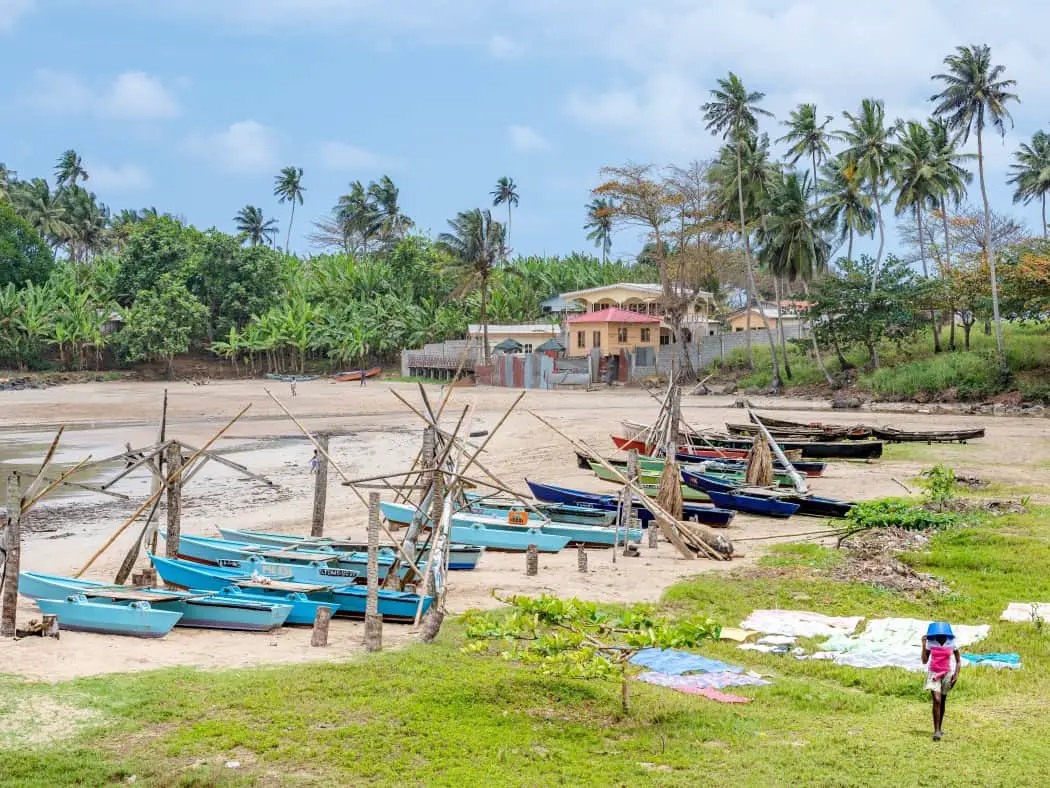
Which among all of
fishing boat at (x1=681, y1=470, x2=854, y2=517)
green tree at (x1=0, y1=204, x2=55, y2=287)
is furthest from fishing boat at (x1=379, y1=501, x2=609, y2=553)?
green tree at (x1=0, y1=204, x2=55, y2=287)

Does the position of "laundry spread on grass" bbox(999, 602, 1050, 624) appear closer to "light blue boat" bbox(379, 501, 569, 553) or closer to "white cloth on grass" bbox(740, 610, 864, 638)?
"white cloth on grass" bbox(740, 610, 864, 638)

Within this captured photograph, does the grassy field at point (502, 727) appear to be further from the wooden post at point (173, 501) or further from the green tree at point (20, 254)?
the green tree at point (20, 254)

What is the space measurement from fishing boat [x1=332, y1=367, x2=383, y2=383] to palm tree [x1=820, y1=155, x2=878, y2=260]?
3379 cm

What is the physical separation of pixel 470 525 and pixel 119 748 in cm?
1278

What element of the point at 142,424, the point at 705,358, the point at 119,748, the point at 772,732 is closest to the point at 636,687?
the point at 772,732

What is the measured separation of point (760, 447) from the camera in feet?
91.3

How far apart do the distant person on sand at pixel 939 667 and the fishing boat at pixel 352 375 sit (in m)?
64.3

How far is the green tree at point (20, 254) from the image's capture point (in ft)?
257

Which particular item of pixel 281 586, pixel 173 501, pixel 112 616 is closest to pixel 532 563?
pixel 281 586

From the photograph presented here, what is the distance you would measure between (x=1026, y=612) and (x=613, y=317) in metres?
52.6

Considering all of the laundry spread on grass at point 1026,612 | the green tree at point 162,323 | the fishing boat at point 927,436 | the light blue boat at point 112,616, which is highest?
the green tree at point 162,323

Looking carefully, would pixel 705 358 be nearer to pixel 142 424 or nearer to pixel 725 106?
pixel 725 106

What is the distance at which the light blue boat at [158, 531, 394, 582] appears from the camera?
733 inches

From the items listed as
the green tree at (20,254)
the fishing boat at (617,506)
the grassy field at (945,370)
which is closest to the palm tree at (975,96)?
the grassy field at (945,370)
